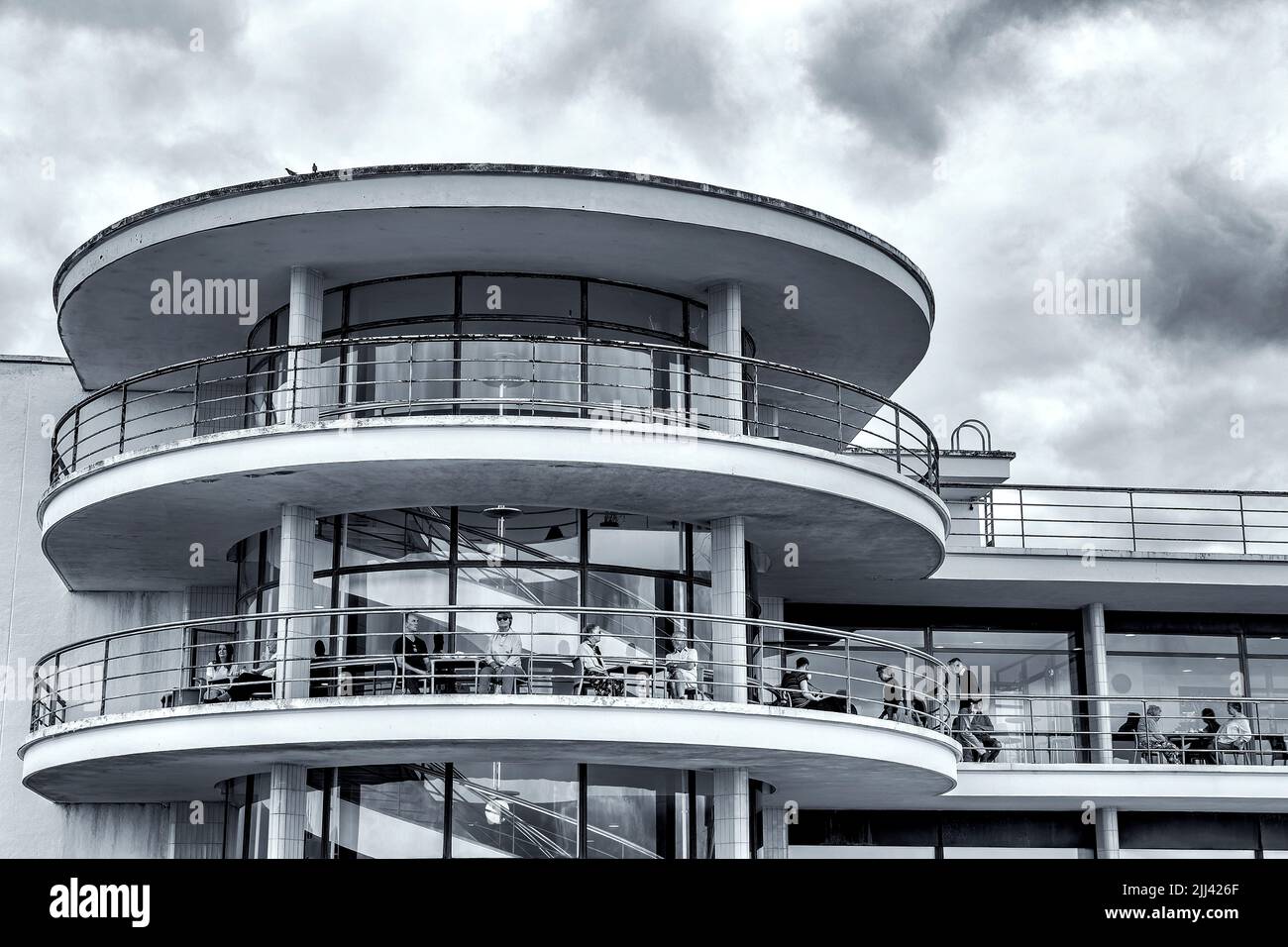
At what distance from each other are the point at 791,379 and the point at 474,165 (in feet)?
23.5

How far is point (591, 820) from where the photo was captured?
17703 millimetres

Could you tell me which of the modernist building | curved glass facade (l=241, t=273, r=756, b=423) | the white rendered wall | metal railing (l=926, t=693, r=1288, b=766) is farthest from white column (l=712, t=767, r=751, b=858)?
the white rendered wall

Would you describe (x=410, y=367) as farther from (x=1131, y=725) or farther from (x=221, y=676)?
(x=1131, y=725)

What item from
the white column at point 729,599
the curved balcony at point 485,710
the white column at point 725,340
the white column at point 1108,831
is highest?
the white column at point 725,340

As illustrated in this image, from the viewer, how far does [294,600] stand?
58.5 feet

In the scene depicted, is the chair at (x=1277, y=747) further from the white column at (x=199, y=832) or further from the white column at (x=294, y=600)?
the white column at (x=199, y=832)

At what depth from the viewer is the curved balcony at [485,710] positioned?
1638 cm

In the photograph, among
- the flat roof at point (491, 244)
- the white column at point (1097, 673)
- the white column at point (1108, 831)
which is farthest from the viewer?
the white column at point (1097, 673)

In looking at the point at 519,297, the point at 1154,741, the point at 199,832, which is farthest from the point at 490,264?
the point at 1154,741

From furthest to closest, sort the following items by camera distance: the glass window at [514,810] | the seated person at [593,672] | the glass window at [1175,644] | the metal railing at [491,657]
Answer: the glass window at [1175,644] < the glass window at [514,810] < the metal railing at [491,657] < the seated person at [593,672]

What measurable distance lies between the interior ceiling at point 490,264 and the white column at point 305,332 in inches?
8.8

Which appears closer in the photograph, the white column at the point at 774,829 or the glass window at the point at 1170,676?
the white column at the point at 774,829

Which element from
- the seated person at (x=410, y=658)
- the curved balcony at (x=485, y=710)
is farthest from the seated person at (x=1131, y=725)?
the seated person at (x=410, y=658)
